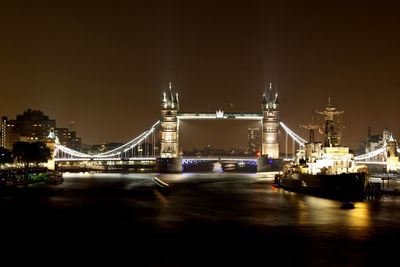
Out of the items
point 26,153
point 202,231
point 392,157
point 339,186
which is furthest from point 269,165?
point 202,231

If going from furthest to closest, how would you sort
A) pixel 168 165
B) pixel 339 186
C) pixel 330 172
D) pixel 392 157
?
pixel 168 165
pixel 392 157
pixel 330 172
pixel 339 186

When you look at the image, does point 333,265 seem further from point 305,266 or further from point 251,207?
point 251,207

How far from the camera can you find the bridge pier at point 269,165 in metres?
145

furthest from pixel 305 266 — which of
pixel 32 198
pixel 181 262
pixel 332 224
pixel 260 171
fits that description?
pixel 260 171

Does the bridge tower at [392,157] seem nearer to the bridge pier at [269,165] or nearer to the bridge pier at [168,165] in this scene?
the bridge pier at [269,165]

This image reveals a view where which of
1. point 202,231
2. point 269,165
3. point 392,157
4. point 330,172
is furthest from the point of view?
point 269,165

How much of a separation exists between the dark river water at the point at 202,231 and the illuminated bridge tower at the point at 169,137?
82789mm

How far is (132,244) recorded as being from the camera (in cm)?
3183

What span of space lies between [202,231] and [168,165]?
342 feet

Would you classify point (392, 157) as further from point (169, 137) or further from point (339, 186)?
point (339, 186)

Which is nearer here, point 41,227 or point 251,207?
point 41,227

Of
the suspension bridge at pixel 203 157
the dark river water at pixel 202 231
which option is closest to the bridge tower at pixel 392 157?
the suspension bridge at pixel 203 157

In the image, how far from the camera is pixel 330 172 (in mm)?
64125

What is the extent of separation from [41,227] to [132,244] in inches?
333
